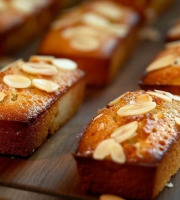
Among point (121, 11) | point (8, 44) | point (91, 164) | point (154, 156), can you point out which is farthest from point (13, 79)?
point (121, 11)

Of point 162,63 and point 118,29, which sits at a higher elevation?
point 162,63

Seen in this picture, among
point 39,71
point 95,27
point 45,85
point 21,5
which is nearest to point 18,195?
point 45,85

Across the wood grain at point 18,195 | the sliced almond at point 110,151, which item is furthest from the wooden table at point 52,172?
the sliced almond at point 110,151

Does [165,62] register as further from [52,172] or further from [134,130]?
[52,172]

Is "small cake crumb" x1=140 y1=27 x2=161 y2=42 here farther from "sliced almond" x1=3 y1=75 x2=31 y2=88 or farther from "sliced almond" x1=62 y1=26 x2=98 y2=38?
"sliced almond" x1=3 y1=75 x2=31 y2=88

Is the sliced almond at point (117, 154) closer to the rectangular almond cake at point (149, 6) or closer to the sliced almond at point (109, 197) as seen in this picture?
the sliced almond at point (109, 197)

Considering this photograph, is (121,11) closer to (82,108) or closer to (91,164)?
(82,108)

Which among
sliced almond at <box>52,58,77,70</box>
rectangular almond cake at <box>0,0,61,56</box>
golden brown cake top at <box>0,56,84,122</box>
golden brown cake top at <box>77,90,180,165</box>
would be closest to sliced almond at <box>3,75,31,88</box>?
golden brown cake top at <box>0,56,84,122</box>
